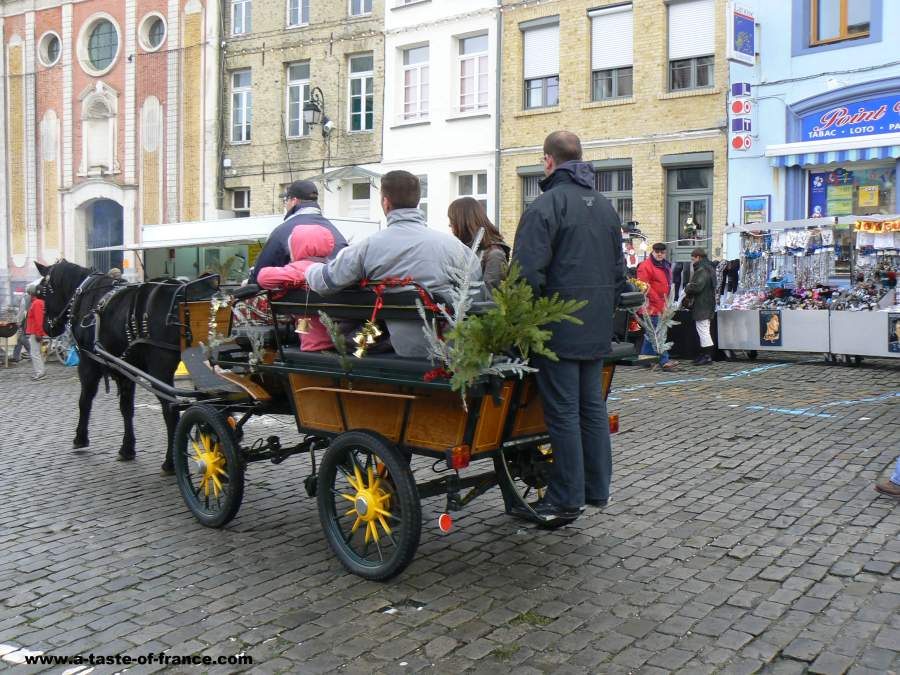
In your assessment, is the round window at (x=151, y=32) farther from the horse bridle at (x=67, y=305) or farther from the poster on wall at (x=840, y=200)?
the horse bridle at (x=67, y=305)

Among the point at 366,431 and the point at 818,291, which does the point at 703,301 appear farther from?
the point at 366,431

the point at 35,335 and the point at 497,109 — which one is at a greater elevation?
the point at 497,109

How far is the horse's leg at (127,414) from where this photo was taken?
794 centimetres

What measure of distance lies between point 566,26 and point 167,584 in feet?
62.7

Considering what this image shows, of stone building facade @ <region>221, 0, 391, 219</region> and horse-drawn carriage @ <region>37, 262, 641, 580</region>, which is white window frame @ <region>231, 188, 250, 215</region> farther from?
horse-drawn carriage @ <region>37, 262, 641, 580</region>

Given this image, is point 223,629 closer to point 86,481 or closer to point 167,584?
point 167,584

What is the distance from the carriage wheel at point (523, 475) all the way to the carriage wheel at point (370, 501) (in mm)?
592

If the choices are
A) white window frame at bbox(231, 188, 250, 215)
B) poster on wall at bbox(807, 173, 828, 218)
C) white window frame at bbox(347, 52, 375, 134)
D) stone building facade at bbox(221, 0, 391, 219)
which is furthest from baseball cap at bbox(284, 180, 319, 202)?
white window frame at bbox(231, 188, 250, 215)

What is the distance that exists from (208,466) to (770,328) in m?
10.8

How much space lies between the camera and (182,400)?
6.50 m

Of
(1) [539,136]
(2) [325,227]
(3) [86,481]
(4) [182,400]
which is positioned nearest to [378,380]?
(2) [325,227]

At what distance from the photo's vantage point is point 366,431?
4695 mm

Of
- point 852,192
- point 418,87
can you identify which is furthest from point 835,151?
point 418,87

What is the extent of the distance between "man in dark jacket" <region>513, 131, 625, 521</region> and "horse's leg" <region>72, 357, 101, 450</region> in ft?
15.9
